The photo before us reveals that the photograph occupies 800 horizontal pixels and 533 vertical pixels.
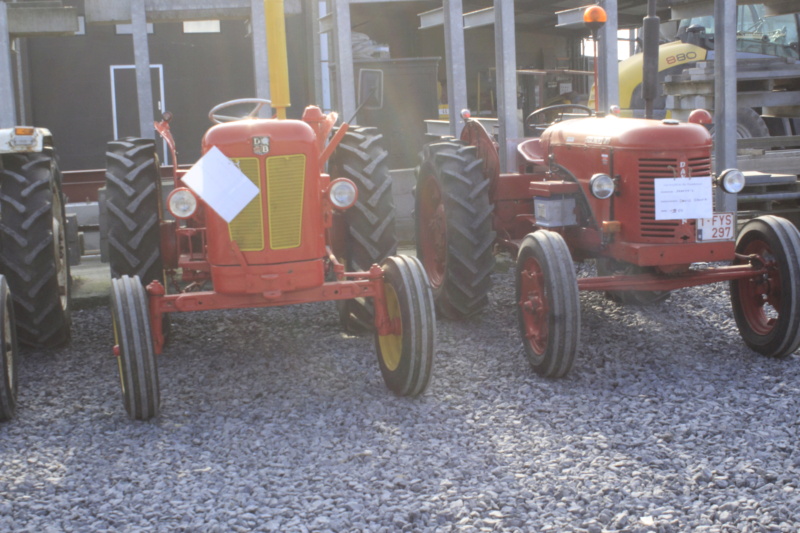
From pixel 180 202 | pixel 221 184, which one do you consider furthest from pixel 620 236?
pixel 180 202

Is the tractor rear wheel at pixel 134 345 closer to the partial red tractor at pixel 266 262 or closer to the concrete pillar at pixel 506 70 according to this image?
the partial red tractor at pixel 266 262

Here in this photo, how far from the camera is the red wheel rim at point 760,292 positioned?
4.38 meters

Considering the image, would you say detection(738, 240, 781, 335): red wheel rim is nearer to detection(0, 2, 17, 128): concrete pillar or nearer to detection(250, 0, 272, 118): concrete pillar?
detection(250, 0, 272, 118): concrete pillar

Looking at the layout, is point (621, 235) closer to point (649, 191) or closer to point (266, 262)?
point (649, 191)

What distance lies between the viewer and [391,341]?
4.01 metres

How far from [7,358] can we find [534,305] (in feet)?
7.48

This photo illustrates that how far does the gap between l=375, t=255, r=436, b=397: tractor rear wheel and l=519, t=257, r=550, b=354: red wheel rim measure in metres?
0.69

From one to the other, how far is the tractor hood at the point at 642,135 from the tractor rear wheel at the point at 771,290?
527mm

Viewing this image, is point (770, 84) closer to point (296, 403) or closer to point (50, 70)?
point (296, 403)

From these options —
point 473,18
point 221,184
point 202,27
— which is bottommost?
point 221,184

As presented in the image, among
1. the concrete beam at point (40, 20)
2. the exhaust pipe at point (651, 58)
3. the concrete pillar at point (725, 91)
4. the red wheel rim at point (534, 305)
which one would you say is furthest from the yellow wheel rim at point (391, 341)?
the concrete beam at point (40, 20)

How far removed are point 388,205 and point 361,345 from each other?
76cm

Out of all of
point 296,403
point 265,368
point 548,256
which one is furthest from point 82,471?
point 548,256

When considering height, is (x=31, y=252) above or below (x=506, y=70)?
below
